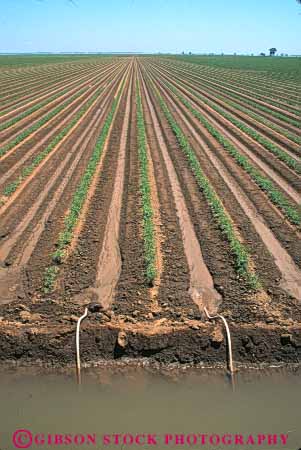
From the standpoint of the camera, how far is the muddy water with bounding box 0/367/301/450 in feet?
14.7

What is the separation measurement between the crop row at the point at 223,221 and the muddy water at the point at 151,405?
216 centimetres

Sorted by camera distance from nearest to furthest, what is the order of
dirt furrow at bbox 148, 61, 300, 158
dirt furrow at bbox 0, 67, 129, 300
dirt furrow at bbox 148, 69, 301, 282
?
dirt furrow at bbox 0, 67, 129, 300, dirt furrow at bbox 148, 69, 301, 282, dirt furrow at bbox 148, 61, 300, 158

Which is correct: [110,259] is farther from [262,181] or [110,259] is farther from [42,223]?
[262,181]

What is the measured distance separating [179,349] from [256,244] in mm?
3456

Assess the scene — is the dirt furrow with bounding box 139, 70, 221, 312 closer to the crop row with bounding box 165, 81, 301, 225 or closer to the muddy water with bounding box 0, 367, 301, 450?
the muddy water with bounding box 0, 367, 301, 450

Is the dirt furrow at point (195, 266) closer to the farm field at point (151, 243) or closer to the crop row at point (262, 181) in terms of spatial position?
the farm field at point (151, 243)

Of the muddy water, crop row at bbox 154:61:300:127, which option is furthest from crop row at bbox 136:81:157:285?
crop row at bbox 154:61:300:127

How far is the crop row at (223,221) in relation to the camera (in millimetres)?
7254

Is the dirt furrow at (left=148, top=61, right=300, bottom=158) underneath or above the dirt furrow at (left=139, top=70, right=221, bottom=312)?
above

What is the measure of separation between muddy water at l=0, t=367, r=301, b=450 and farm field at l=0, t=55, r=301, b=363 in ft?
1.29

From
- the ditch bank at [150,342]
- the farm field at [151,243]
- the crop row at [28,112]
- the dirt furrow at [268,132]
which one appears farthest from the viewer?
the crop row at [28,112]

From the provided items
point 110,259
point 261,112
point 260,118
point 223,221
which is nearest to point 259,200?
point 223,221

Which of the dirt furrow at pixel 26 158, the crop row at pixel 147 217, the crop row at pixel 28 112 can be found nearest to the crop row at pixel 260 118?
the crop row at pixel 147 217

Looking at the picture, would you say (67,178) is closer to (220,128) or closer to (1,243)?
(1,243)
